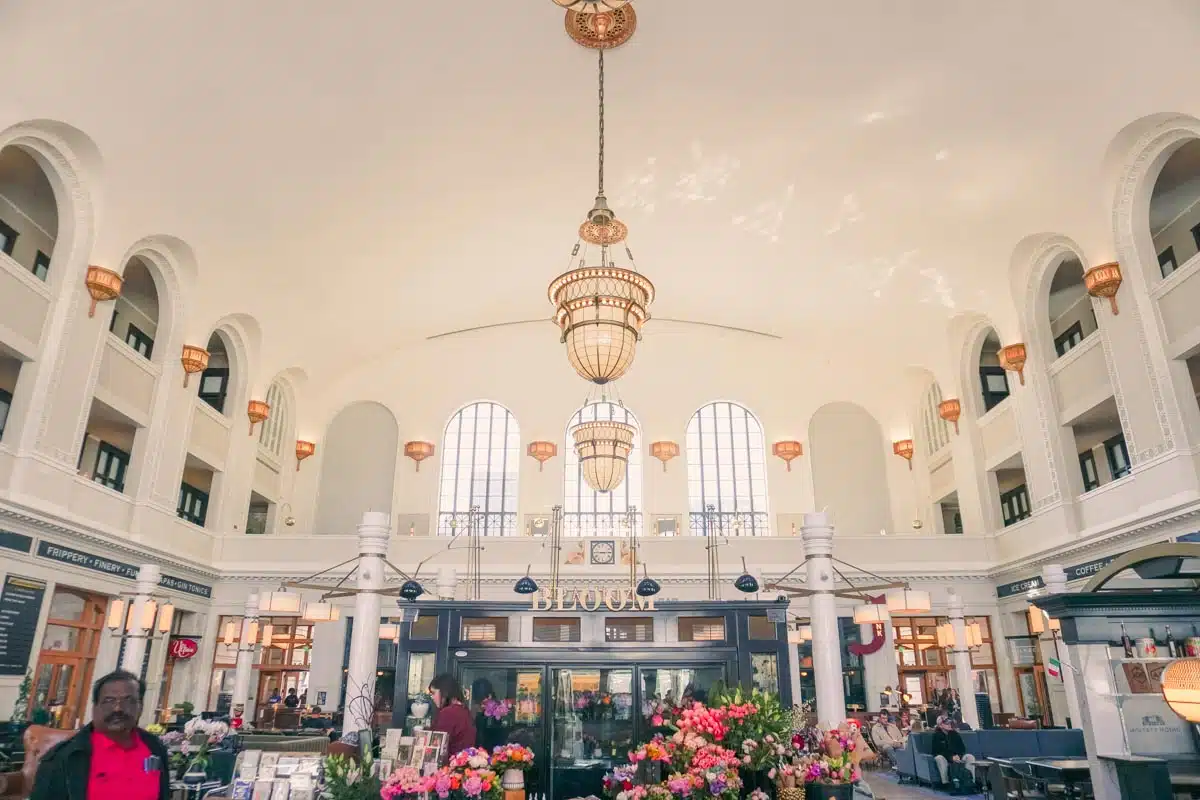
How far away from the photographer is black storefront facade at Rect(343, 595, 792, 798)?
688 centimetres

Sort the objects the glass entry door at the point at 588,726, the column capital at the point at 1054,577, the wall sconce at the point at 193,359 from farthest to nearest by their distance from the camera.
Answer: the wall sconce at the point at 193,359 → the column capital at the point at 1054,577 → the glass entry door at the point at 588,726

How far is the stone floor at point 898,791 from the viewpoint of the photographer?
30.4 feet

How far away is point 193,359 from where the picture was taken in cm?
1259

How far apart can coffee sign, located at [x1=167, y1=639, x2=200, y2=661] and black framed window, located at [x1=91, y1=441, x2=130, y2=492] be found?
274 centimetres

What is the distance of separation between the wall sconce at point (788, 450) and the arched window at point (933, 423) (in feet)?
8.65

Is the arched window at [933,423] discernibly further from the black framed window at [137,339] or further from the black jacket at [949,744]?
the black framed window at [137,339]

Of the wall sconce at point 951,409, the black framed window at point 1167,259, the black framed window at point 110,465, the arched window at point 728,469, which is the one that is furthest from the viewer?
the arched window at point 728,469

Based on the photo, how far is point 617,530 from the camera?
16250mm

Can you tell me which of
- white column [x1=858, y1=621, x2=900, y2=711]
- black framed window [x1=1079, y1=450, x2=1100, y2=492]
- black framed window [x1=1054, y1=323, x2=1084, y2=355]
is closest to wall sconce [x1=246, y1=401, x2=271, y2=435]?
white column [x1=858, y1=621, x2=900, y2=711]

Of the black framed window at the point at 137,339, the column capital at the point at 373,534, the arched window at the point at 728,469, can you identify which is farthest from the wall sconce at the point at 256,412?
the column capital at the point at 373,534

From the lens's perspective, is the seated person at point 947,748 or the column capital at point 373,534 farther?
the seated person at point 947,748

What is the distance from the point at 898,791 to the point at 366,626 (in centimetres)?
709

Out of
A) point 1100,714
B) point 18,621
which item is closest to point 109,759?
point 1100,714

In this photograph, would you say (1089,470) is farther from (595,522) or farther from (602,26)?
(602,26)
